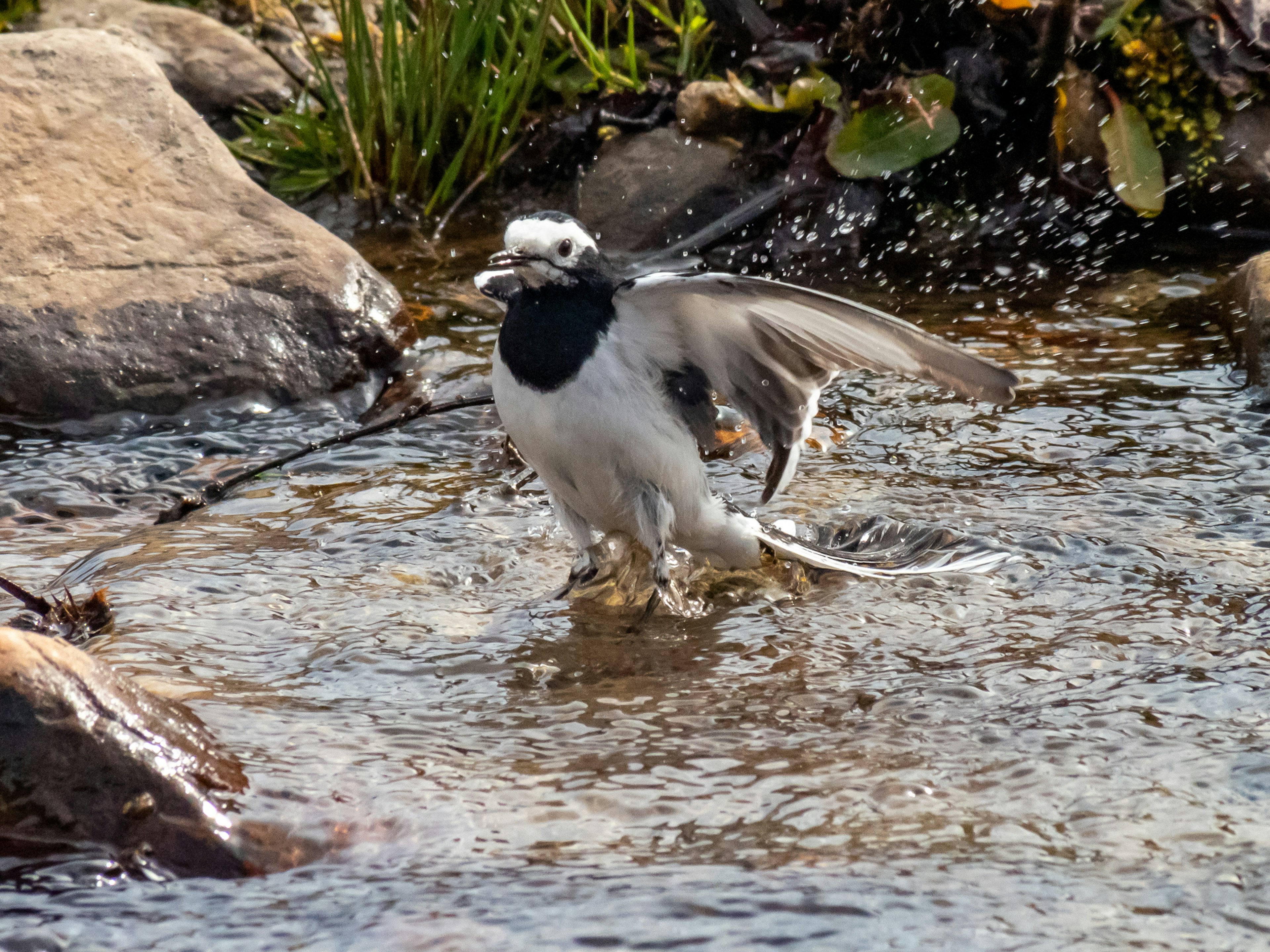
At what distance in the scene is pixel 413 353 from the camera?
5684mm

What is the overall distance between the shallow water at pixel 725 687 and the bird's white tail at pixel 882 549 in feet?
0.26

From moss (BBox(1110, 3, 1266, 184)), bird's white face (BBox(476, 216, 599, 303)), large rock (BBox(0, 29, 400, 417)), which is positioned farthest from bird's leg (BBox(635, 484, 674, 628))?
moss (BBox(1110, 3, 1266, 184))

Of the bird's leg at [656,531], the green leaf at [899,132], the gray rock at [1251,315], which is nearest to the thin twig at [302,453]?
the bird's leg at [656,531]

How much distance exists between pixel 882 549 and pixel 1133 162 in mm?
3390

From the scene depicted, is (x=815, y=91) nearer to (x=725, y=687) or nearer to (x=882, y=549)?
(x=882, y=549)

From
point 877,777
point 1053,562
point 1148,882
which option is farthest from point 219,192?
point 1148,882

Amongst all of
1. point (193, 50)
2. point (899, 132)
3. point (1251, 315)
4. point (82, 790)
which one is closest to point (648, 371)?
point (82, 790)

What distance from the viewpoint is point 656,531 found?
3.74 metres

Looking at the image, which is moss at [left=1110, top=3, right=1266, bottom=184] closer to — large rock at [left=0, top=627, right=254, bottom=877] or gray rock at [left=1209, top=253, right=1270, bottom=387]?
gray rock at [left=1209, top=253, right=1270, bottom=387]

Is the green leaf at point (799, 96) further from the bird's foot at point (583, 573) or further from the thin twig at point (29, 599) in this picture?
the thin twig at point (29, 599)

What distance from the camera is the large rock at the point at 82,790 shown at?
7.55ft

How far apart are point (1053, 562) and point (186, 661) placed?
89.7 inches

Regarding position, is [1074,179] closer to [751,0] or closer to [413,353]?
[751,0]

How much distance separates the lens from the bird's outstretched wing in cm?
311
